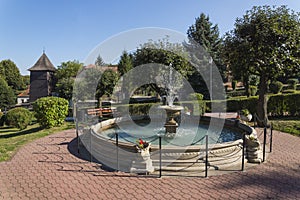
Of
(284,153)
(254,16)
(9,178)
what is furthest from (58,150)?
(254,16)

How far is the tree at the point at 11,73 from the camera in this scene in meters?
49.6

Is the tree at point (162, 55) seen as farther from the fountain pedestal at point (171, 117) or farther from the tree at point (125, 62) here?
the tree at point (125, 62)

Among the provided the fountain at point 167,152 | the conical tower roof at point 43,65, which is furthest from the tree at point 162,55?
the conical tower roof at point 43,65

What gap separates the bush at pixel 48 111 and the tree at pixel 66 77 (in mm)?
15133

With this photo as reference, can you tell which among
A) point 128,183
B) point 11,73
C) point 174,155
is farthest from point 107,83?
point 11,73

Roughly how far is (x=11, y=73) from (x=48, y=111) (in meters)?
46.0

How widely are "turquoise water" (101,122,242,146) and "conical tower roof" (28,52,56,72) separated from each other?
33050 mm

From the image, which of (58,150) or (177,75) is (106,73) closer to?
(177,75)

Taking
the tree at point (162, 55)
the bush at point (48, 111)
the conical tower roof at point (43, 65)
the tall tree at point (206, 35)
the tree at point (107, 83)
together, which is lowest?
the bush at point (48, 111)

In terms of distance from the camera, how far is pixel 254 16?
1109 cm

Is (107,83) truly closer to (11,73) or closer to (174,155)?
(174,155)

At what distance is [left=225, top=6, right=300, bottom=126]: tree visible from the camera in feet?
34.7

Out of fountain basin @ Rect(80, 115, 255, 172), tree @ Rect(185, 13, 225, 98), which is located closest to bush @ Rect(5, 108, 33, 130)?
fountain basin @ Rect(80, 115, 255, 172)

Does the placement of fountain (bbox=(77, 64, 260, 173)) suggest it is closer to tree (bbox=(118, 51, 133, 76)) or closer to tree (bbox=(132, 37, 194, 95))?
tree (bbox=(132, 37, 194, 95))
